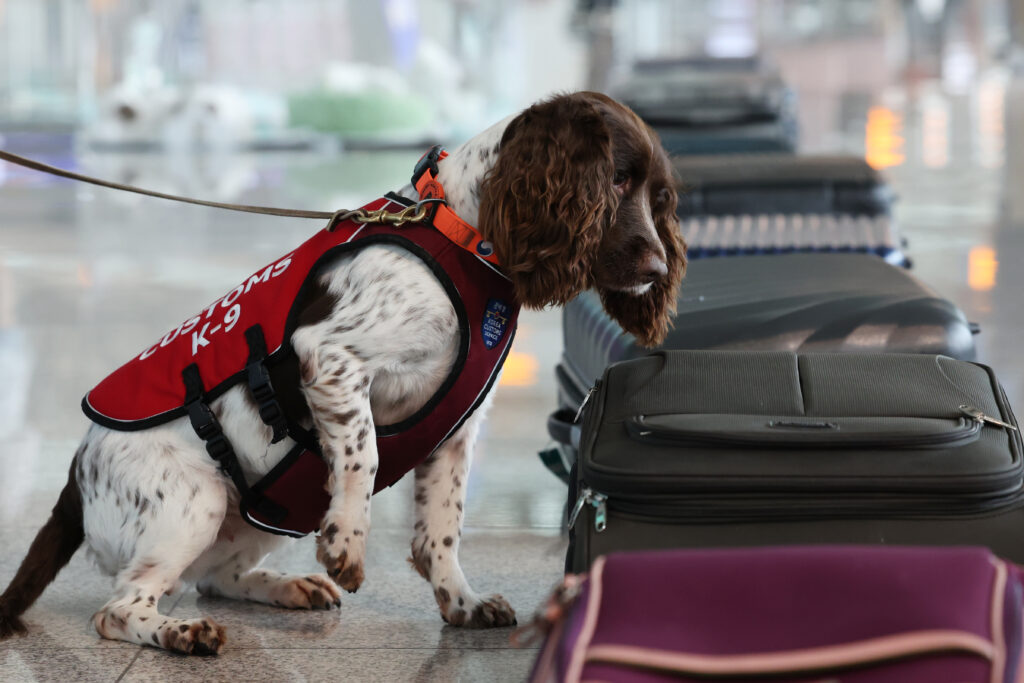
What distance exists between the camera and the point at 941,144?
1727 cm

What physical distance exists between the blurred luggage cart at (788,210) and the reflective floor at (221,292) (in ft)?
3.06

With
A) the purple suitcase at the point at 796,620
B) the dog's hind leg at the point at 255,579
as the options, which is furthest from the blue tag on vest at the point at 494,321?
the purple suitcase at the point at 796,620

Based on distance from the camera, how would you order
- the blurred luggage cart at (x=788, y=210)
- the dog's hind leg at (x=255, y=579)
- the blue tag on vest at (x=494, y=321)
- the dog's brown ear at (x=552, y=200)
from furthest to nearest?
the blurred luggage cart at (x=788, y=210) → the dog's hind leg at (x=255, y=579) → the blue tag on vest at (x=494, y=321) → the dog's brown ear at (x=552, y=200)

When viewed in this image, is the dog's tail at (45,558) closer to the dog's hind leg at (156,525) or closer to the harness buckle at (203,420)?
the dog's hind leg at (156,525)

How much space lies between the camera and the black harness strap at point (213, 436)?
7.91ft

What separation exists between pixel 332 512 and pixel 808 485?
91 cm

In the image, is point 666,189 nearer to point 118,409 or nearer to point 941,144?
point 118,409

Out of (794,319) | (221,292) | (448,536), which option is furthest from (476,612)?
(221,292)

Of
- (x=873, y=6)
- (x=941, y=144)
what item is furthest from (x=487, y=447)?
(x=873, y=6)

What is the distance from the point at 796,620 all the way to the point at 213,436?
130 centimetres

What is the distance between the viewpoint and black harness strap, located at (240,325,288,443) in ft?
7.78

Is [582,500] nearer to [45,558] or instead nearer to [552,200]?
[552,200]

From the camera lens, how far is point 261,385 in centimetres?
237

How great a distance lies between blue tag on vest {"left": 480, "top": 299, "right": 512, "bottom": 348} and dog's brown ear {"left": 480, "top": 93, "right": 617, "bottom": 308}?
8 cm
